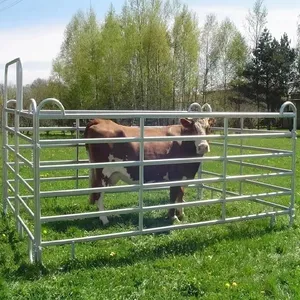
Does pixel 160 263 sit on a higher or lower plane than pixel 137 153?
lower

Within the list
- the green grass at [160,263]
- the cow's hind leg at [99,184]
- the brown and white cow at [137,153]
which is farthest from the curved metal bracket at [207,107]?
the cow's hind leg at [99,184]

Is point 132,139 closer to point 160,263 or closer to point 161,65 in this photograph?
point 160,263

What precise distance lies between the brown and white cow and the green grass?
1.89 feet

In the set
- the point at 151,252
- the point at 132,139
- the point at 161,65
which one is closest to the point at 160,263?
the point at 151,252

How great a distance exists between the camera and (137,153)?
23.2 feet

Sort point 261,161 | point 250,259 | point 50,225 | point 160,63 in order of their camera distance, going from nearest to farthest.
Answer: point 250,259, point 50,225, point 261,161, point 160,63

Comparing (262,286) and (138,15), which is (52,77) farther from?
(262,286)

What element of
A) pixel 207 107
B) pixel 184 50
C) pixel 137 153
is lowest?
pixel 137 153

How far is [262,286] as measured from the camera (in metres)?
4.68

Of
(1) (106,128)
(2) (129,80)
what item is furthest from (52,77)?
(1) (106,128)

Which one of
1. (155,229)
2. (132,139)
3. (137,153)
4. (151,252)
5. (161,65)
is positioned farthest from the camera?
(161,65)

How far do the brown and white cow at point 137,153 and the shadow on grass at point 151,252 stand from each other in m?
1.03

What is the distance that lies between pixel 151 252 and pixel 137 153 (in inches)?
75.5

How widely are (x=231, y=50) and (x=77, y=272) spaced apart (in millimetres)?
37594
